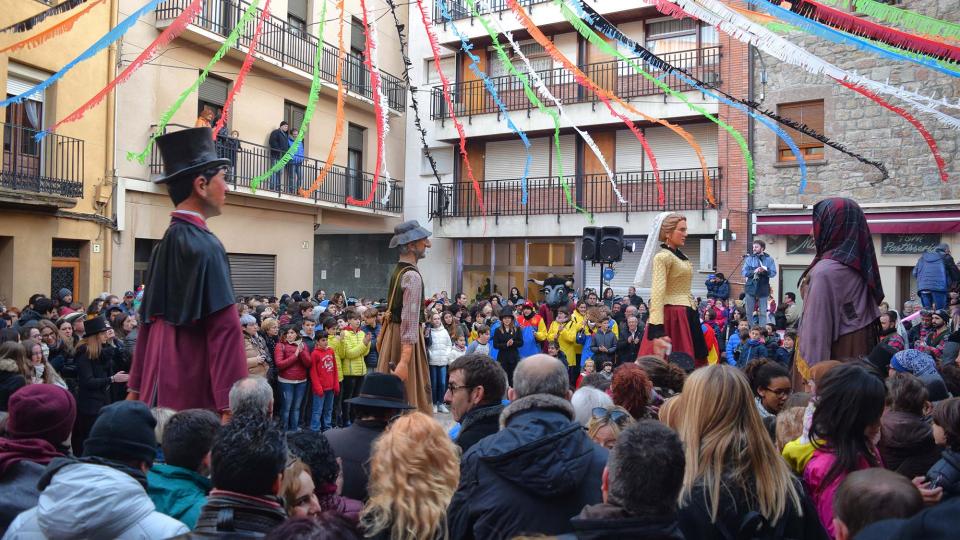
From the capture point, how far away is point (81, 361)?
811 centimetres

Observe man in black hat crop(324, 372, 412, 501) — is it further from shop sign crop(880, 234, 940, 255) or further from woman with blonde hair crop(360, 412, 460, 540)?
shop sign crop(880, 234, 940, 255)

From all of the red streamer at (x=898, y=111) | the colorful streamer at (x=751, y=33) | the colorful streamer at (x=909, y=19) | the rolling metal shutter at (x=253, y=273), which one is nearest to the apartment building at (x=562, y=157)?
the red streamer at (x=898, y=111)

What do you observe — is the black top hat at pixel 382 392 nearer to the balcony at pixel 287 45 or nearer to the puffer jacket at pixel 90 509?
the puffer jacket at pixel 90 509

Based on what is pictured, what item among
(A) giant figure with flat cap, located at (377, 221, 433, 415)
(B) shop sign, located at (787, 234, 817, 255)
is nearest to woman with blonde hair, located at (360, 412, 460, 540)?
(A) giant figure with flat cap, located at (377, 221, 433, 415)

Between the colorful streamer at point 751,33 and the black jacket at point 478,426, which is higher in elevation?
the colorful streamer at point 751,33

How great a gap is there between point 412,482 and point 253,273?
18089 mm

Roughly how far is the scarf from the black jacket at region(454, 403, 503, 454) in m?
2.23

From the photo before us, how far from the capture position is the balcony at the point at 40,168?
1355 cm

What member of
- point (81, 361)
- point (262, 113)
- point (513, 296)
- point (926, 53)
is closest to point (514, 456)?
point (926, 53)

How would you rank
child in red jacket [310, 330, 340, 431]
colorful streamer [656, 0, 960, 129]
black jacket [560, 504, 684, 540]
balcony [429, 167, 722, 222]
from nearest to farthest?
black jacket [560, 504, 684, 540], colorful streamer [656, 0, 960, 129], child in red jacket [310, 330, 340, 431], balcony [429, 167, 722, 222]

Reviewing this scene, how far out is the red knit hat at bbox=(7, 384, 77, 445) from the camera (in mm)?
3242

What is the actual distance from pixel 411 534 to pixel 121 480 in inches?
39.2

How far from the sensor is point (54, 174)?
14.6m

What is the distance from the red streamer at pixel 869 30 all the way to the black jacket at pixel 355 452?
4.95 m
